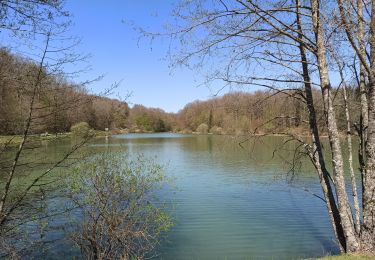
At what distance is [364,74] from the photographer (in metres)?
6.50

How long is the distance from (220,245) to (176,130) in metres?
109

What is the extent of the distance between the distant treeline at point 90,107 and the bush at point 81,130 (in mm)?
73

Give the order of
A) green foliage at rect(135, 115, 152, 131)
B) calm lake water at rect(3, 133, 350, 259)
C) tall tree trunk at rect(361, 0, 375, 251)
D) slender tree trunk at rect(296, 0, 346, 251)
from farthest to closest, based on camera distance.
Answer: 1. green foliage at rect(135, 115, 152, 131)
2. calm lake water at rect(3, 133, 350, 259)
3. slender tree trunk at rect(296, 0, 346, 251)
4. tall tree trunk at rect(361, 0, 375, 251)

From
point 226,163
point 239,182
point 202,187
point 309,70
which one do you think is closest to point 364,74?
point 309,70

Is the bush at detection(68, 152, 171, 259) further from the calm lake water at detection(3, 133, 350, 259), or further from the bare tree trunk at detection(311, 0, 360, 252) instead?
the bare tree trunk at detection(311, 0, 360, 252)

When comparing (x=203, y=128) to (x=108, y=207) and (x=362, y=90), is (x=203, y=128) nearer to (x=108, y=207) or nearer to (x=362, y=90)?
(x=108, y=207)

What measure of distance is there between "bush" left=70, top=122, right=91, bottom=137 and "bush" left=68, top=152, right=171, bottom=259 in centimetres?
215

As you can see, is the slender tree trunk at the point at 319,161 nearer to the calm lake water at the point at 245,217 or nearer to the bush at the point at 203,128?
the calm lake water at the point at 245,217

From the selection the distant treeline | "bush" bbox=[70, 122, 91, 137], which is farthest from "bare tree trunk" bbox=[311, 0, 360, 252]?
"bush" bbox=[70, 122, 91, 137]

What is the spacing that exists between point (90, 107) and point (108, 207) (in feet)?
9.49

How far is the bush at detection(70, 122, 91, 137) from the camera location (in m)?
5.55

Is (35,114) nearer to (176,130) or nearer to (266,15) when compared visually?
(266,15)

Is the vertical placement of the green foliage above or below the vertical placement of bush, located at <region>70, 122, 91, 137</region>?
above

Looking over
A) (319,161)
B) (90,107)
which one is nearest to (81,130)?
(90,107)
